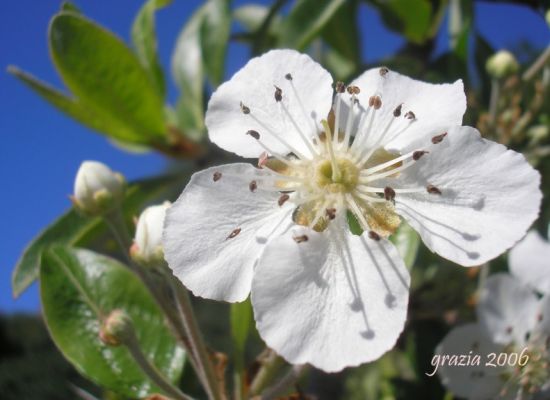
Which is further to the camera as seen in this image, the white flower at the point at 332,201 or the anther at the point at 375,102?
the anther at the point at 375,102

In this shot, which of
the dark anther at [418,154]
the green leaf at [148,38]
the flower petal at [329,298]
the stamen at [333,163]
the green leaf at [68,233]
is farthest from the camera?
the green leaf at [148,38]

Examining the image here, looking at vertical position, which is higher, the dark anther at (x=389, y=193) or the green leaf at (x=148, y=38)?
the green leaf at (x=148, y=38)

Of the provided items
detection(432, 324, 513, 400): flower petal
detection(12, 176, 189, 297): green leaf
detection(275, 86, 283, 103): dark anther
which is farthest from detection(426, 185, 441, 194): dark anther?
detection(12, 176, 189, 297): green leaf

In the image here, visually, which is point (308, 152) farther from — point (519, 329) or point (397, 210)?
point (519, 329)

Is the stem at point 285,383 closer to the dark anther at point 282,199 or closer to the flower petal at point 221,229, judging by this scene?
the flower petal at point 221,229

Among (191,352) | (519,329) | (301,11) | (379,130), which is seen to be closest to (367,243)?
(379,130)

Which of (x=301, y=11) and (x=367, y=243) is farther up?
(x=301, y=11)

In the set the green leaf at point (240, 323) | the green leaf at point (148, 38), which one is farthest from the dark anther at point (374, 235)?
the green leaf at point (148, 38)
